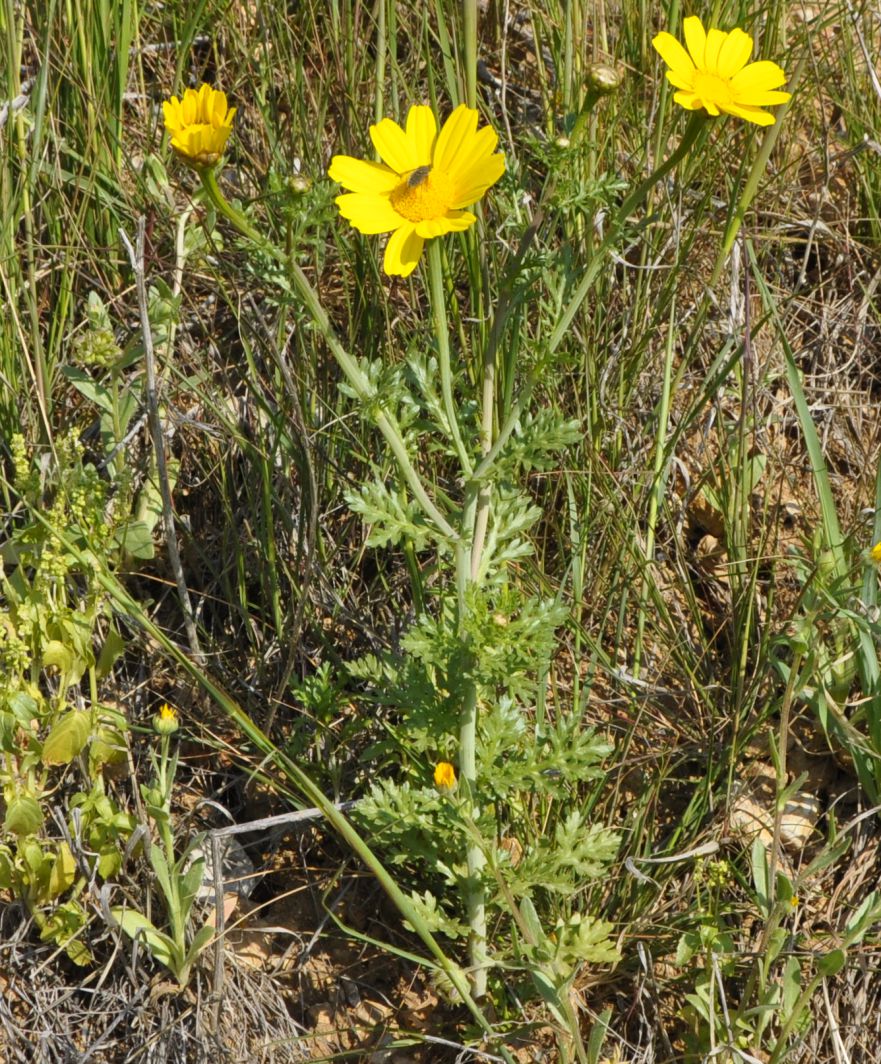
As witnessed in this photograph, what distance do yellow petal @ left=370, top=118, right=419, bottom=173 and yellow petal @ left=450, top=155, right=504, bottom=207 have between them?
12 centimetres

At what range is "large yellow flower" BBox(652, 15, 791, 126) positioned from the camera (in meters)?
1.53

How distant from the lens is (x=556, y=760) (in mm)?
1868

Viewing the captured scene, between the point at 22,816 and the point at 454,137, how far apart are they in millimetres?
1311

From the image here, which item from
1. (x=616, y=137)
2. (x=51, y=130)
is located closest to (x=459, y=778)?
(x=616, y=137)

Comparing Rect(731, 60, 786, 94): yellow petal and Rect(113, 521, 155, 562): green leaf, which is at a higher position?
Rect(731, 60, 786, 94): yellow petal

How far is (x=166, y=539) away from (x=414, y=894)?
83cm

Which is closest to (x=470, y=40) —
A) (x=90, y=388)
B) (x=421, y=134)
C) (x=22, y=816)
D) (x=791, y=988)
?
(x=421, y=134)

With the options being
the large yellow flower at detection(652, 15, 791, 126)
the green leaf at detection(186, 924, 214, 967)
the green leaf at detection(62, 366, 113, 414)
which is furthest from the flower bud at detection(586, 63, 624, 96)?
the green leaf at detection(186, 924, 214, 967)

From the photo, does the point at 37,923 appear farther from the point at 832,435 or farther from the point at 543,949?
the point at 832,435

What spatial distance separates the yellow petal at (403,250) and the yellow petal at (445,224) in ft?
0.07

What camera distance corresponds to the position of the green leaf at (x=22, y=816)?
1.96 meters

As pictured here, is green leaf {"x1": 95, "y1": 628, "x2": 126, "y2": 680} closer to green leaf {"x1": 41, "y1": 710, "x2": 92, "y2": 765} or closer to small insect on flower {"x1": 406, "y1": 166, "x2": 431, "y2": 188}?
green leaf {"x1": 41, "y1": 710, "x2": 92, "y2": 765}

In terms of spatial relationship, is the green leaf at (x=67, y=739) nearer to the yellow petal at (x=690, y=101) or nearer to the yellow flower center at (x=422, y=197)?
the yellow flower center at (x=422, y=197)

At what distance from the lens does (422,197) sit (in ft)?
5.13
